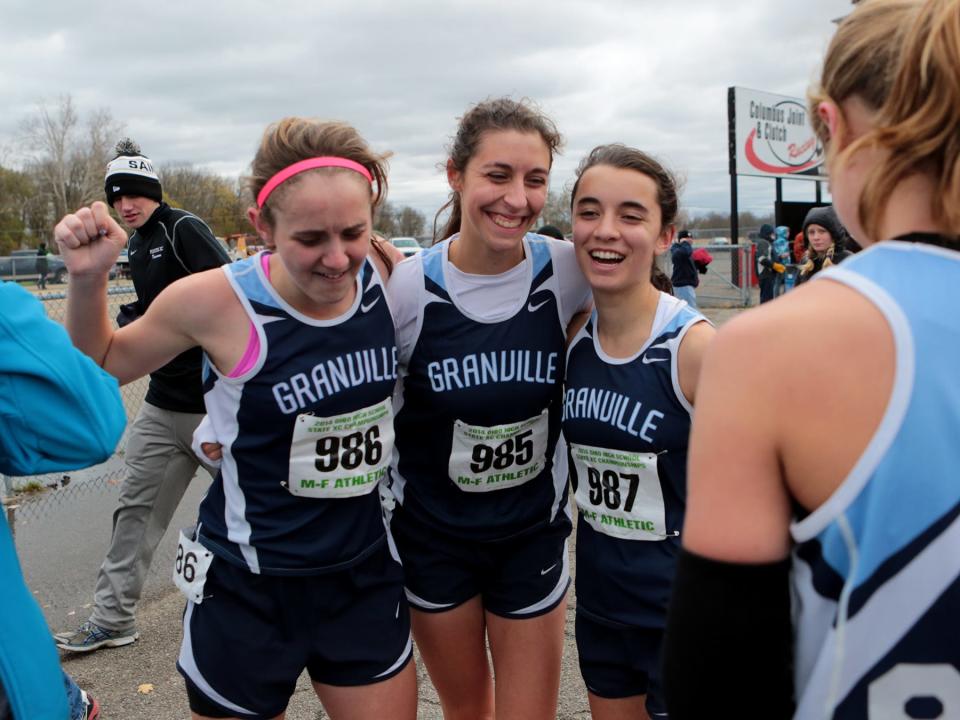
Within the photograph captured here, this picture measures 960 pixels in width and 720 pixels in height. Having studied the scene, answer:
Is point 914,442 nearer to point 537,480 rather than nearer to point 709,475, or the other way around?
point 709,475

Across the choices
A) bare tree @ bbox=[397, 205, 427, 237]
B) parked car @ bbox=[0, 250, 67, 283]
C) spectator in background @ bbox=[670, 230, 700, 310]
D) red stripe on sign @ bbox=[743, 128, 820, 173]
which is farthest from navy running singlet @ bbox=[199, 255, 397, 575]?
bare tree @ bbox=[397, 205, 427, 237]

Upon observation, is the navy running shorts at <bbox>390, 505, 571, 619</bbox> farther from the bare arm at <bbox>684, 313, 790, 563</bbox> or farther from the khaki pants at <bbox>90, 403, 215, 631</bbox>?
the khaki pants at <bbox>90, 403, 215, 631</bbox>

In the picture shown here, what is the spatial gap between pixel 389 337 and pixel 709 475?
1405 millimetres

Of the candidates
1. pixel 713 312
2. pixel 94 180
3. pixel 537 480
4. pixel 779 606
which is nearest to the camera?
pixel 779 606

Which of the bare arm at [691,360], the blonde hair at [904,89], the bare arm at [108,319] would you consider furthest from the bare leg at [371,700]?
the blonde hair at [904,89]

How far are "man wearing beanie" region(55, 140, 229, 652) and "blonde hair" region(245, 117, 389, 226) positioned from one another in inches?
71.5

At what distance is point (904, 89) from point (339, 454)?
1587 millimetres

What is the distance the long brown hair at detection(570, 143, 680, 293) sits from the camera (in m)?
2.28

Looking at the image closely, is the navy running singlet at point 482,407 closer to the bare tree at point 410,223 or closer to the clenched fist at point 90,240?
the clenched fist at point 90,240

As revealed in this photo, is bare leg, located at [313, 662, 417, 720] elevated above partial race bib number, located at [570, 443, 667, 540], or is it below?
below

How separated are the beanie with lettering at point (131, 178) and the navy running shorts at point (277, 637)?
102 inches

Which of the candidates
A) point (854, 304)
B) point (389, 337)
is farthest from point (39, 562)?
point (854, 304)

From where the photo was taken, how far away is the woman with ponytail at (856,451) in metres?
0.88

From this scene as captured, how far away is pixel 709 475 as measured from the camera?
3.13 feet
